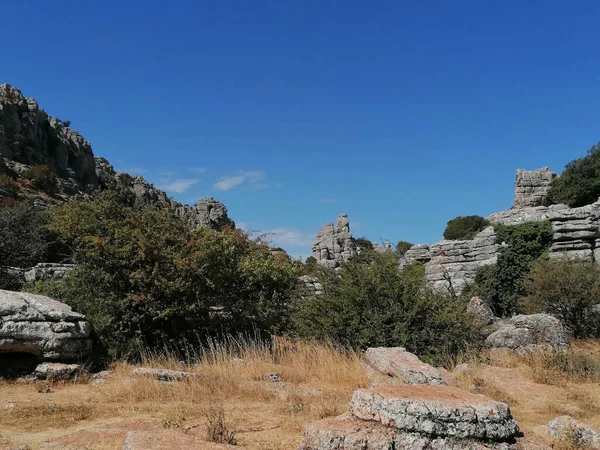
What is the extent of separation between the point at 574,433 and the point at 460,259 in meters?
16.5

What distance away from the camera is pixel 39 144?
54.8 m

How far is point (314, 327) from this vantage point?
9.98 metres

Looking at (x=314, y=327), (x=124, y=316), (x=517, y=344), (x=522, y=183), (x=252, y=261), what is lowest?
(x=517, y=344)

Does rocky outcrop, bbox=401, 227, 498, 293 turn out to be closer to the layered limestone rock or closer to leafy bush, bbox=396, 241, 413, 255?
leafy bush, bbox=396, 241, 413, 255

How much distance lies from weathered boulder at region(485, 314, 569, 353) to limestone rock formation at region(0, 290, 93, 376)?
8503 millimetres

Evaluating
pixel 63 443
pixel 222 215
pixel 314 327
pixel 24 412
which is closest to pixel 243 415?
pixel 63 443

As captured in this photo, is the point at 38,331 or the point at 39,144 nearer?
the point at 38,331

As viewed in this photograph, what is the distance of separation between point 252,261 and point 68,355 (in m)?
4.86

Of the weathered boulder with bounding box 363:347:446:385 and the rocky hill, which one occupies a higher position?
the rocky hill

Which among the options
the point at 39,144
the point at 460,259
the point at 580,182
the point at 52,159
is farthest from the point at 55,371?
the point at 39,144

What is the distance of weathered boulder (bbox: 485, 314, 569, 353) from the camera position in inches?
391

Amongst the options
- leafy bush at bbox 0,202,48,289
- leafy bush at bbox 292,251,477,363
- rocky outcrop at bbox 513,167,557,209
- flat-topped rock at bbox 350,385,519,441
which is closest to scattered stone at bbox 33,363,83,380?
leafy bush at bbox 292,251,477,363

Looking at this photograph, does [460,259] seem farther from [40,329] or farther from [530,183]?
[530,183]

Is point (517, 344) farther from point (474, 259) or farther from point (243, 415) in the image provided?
point (474, 259)
